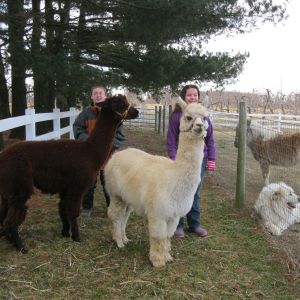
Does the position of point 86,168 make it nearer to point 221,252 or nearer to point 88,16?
point 221,252

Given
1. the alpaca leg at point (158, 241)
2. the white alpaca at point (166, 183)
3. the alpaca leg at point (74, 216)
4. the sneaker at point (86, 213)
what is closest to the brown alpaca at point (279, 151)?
the sneaker at point (86, 213)

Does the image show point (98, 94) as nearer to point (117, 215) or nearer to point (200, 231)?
point (117, 215)

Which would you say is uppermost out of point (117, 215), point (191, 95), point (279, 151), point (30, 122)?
point (191, 95)

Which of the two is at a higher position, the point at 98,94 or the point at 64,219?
the point at 98,94

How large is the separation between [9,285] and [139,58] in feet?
28.8

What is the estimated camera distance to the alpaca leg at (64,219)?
4594 mm

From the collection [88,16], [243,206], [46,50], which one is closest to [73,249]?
[243,206]

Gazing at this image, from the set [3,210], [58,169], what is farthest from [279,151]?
[3,210]

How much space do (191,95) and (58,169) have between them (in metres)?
1.66

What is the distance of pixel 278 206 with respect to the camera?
5805 millimetres

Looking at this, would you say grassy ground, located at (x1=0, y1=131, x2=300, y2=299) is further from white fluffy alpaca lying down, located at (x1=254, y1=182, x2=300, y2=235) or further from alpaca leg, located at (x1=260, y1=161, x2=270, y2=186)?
alpaca leg, located at (x1=260, y1=161, x2=270, y2=186)

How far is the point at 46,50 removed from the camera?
9062 mm

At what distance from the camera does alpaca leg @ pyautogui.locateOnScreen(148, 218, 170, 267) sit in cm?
383

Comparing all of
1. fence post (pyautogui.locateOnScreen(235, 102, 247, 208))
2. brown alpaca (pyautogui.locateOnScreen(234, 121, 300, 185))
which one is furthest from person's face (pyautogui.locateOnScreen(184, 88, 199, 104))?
brown alpaca (pyautogui.locateOnScreen(234, 121, 300, 185))
